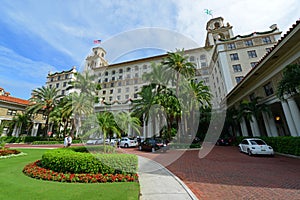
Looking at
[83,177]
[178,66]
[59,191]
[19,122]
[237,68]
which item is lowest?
[59,191]

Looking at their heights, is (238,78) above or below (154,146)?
above

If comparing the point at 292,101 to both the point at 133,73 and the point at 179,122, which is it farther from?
the point at 133,73

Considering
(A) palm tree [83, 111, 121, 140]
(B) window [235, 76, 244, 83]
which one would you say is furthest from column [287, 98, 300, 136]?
(B) window [235, 76, 244, 83]

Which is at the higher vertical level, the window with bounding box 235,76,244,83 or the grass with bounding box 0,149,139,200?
the window with bounding box 235,76,244,83

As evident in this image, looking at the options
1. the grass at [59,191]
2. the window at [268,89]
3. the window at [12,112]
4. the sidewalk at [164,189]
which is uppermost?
the window at [12,112]

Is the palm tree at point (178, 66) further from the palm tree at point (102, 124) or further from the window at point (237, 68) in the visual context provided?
the palm tree at point (102, 124)

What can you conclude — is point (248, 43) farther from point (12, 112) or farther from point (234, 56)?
point (12, 112)

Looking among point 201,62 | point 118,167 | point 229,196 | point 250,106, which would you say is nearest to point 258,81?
point 250,106

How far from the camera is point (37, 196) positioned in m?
4.50

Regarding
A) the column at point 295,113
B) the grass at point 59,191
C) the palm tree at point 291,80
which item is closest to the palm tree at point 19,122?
the grass at point 59,191

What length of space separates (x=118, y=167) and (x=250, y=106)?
18.4 m

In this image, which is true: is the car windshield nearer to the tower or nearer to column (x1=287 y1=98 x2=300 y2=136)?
column (x1=287 y1=98 x2=300 y2=136)

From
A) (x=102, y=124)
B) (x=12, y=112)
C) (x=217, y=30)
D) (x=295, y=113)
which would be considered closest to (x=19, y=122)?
(x=12, y=112)

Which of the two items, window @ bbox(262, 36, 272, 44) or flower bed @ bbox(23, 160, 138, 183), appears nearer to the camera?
flower bed @ bbox(23, 160, 138, 183)
